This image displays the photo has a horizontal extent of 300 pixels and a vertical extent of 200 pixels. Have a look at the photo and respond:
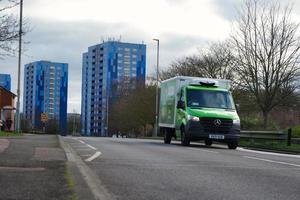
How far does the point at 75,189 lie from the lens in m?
7.66

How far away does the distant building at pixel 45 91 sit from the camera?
7881cm

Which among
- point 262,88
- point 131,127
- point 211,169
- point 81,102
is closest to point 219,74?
point 262,88

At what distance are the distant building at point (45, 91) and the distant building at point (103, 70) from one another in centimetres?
944

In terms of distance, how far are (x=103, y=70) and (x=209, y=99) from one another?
97.8 metres

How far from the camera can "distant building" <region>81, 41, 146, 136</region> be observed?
116000 millimetres

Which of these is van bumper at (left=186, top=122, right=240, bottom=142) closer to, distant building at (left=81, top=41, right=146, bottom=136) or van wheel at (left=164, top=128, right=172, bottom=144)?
van wheel at (left=164, top=128, right=172, bottom=144)

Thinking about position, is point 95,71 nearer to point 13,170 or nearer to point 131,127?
point 131,127

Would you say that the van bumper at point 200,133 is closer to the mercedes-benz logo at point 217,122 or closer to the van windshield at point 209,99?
the mercedes-benz logo at point 217,122

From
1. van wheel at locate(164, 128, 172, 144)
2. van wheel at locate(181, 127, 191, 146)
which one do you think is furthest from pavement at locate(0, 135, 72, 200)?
van wheel at locate(164, 128, 172, 144)

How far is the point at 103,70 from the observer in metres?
120

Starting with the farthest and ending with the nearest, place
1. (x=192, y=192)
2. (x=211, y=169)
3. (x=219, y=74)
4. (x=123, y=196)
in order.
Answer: (x=219, y=74) → (x=211, y=169) → (x=192, y=192) → (x=123, y=196)

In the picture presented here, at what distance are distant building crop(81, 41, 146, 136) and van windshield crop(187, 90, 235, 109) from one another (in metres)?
82.4

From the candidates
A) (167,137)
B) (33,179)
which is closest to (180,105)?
(167,137)

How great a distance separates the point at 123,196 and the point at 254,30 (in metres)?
32.6
